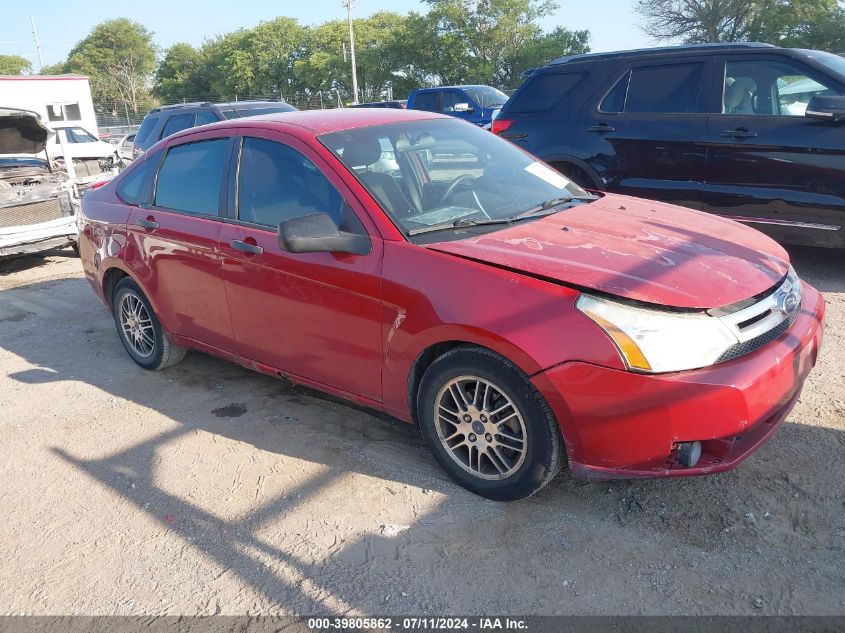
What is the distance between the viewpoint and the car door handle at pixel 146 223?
4432 millimetres

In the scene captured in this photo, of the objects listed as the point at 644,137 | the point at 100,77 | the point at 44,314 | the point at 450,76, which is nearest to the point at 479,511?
the point at 644,137

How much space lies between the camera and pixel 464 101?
59.3 feet

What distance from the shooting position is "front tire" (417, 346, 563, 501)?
2787mm

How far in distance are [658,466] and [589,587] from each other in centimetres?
53

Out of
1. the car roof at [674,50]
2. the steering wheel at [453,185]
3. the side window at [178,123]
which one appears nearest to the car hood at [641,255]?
the steering wheel at [453,185]

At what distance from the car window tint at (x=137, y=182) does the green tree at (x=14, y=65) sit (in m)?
97.0

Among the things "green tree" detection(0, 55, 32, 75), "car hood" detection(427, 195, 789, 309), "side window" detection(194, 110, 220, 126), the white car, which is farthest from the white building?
"green tree" detection(0, 55, 32, 75)

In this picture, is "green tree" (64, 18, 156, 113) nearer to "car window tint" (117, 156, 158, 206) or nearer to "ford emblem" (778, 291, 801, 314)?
"car window tint" (117, 156, 158, 206)

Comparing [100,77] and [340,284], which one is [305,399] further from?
[100,77]

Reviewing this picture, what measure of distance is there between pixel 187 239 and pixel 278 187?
0.81 metres

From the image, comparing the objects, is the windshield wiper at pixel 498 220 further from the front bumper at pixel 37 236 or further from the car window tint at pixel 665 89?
the front bumper at pixel 37 236

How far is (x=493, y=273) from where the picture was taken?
2.85 metres

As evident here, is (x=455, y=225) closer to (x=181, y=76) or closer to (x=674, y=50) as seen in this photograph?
(x=674, y=50)

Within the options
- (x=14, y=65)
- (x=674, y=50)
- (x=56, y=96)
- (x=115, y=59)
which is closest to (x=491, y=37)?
(x=56, y=96)
